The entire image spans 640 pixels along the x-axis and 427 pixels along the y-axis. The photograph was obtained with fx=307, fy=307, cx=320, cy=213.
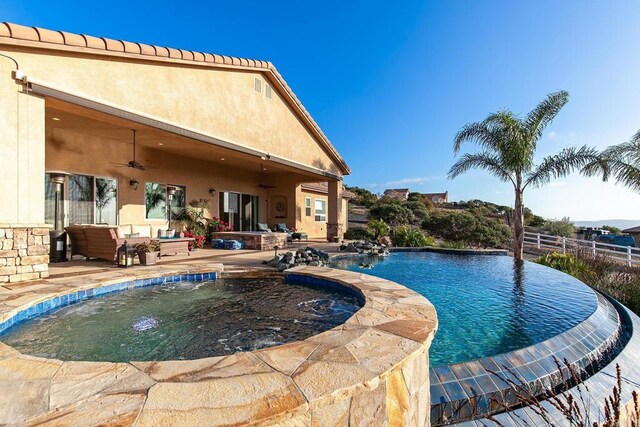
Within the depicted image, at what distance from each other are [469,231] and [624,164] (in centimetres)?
816

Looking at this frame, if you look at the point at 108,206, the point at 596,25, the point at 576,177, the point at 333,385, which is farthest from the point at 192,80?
the point at 576,177

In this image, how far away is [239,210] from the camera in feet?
50.6

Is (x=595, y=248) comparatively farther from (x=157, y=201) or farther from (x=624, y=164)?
(x=157, y=201)

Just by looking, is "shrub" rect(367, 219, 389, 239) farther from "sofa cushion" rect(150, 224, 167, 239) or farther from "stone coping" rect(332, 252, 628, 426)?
"stone coping" rect(332, 252, 628, 426)

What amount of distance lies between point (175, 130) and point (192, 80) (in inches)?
67.6

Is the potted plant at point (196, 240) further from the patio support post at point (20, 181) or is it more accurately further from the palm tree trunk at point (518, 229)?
the palm tree trunk at point (518, 229)

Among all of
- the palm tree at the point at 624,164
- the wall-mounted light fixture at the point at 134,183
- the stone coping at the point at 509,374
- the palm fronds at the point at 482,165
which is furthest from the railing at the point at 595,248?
Answer: the wall-mounted light fixture at the point at 134,183

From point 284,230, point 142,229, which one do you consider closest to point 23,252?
point 142,229

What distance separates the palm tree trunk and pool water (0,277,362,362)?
8696 millimetres

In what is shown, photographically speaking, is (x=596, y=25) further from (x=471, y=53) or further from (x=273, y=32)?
(x=273, y=32)

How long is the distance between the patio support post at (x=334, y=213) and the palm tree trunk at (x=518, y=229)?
733 cm

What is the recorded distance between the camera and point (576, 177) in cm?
1128

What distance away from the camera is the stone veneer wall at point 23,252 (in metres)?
5.21

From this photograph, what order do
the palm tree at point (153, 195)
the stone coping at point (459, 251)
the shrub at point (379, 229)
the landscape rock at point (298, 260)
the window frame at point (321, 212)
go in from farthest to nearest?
the window frame at point (321, 212), the shrub at point (379, 229), the stone coping at point (459, 251), the palm tree at point (153, 195), the landscape rock at point (298, 260)
